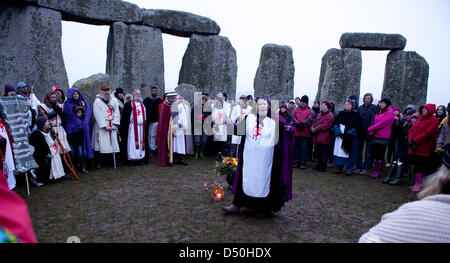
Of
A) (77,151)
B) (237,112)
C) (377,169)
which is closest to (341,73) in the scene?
(377,169)

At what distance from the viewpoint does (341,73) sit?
11.9 meters

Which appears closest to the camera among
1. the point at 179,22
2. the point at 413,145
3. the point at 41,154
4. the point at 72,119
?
the point at 41,154

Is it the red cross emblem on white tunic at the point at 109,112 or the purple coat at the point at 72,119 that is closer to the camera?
the purple coat at the point at 72,119

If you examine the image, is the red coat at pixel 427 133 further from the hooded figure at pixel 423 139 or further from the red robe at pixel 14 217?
the red robe at pixel 14 217

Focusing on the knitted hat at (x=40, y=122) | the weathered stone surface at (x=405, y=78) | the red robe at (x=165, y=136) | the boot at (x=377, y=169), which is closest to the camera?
the knitted hat at (x=40, y=122)

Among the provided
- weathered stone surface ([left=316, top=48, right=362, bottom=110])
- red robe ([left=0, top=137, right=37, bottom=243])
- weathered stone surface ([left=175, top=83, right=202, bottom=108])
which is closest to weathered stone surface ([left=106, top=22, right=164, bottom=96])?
weathered stone surface ([left=175, top=83, right=202, bottom=108])

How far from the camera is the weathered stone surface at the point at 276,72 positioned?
11430 mm

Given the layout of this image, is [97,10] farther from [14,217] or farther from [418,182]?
[418,182]

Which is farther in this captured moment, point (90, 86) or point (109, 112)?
point (90, 86)

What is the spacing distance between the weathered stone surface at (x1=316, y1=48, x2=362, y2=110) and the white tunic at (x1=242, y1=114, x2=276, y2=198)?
9.20 m

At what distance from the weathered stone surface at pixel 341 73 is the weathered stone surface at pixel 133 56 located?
7274 millimetres

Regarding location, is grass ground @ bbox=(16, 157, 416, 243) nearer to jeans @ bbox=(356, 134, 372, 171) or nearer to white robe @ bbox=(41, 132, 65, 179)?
white robe @ bbox=(41, 132, 65, 179)

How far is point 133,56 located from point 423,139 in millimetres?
8704

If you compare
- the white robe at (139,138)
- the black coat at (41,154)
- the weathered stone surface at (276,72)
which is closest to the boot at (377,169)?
the weathered stone surface at (276,72)
